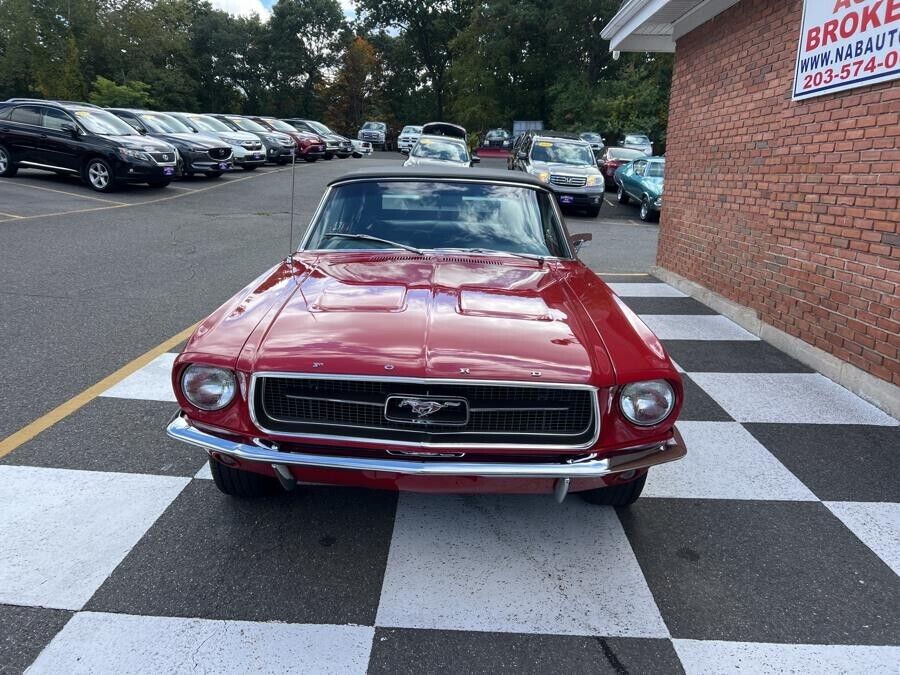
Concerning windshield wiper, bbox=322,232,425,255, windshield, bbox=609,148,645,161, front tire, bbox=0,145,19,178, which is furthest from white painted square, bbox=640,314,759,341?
front tire, bbox=0,145,19,178

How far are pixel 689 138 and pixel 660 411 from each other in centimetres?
646

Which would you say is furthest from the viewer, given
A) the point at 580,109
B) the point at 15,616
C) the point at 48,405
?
the point at 580,109

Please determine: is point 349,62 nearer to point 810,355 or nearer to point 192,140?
point 192,140

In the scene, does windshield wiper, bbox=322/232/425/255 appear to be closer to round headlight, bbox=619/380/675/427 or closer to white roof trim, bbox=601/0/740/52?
round headlight, bbox=619/380/675/427

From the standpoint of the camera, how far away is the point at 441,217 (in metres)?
3.83

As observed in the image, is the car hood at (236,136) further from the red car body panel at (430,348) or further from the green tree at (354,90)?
the green tree at (354,90)

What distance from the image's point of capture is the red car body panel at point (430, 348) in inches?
93.7

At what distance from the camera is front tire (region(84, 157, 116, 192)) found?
14020 mm

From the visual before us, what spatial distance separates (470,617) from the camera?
2.35 metres

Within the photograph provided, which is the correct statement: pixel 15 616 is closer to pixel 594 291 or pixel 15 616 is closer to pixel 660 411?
pixel 660 411

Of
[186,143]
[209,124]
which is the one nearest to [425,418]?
[186,143]

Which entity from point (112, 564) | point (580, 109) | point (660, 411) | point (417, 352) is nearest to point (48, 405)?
point (112, 564)

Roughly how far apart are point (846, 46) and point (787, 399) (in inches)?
103

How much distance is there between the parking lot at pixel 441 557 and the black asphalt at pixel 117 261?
0.14 metres
